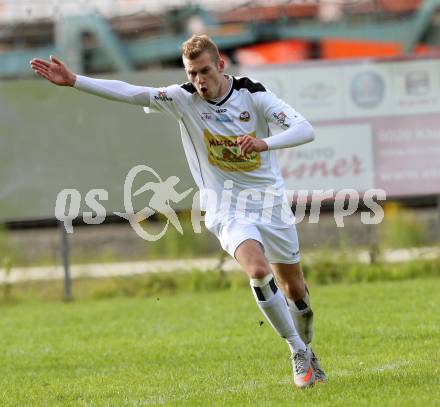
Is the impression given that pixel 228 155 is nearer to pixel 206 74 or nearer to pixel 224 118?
pixel 224 118

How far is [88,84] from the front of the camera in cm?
682

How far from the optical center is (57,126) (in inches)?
548

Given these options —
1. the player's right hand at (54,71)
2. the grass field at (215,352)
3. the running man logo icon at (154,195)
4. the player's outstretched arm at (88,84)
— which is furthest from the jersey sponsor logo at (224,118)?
the running man logo icon at (154,195)

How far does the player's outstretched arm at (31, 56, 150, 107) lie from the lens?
22.0 ft

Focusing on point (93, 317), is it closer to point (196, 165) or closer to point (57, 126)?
point (57, 126)

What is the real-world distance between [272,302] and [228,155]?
93 cm

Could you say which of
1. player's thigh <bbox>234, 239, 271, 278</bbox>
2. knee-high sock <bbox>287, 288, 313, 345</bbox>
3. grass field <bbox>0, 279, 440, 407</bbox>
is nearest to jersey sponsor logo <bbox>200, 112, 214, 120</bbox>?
player's thigh <bbox>234, 239, 271, 278</bbox>

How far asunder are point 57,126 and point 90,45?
9.58 metres

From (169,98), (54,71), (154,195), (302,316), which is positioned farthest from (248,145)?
(154,195)

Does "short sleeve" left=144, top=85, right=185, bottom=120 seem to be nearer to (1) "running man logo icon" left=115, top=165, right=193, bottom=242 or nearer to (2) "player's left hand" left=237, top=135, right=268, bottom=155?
(2) "player's left hand" left=237, top=135, right=268, bottom=155

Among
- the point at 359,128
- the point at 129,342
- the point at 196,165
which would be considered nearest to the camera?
the point at 196,165

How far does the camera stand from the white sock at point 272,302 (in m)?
6.62

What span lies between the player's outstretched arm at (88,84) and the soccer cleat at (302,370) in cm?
176

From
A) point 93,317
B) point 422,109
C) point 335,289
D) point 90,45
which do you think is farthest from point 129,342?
point 90,45
